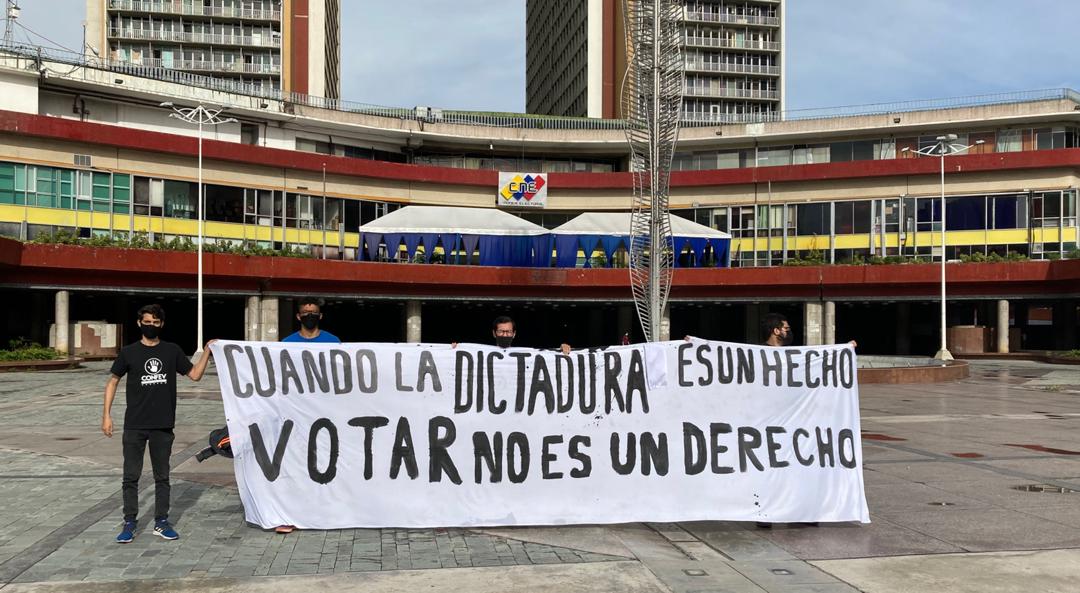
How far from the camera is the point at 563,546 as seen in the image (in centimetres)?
740

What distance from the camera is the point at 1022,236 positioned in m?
53.9

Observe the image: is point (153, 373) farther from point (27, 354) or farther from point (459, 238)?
point (459, 238)

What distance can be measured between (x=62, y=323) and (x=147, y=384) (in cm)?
3612

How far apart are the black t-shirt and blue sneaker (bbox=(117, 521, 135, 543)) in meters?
0.75

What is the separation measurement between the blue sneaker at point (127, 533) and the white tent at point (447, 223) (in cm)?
3991

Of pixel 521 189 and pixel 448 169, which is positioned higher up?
pixel 448 169

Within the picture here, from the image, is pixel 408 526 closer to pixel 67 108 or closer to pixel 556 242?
pixel 556 242

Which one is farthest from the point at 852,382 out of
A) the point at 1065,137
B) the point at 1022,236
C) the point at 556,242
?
the point at 1065,137

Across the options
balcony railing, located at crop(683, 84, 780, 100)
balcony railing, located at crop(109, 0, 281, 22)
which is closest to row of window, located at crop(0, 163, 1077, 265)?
balcony railing, located at crop(109, 0, 281, 22)

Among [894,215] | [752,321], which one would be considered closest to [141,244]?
[752,321]

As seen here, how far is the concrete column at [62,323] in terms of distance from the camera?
39000 mm

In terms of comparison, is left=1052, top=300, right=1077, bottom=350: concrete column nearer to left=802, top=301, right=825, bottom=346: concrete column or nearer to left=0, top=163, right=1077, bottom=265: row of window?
left=0, top=163, right=1077, bottom=265: row of window

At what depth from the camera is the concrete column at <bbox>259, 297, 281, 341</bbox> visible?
1743 inches

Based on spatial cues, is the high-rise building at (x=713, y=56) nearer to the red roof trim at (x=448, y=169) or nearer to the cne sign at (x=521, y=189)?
the red roof trim at (x=448, y=169)
